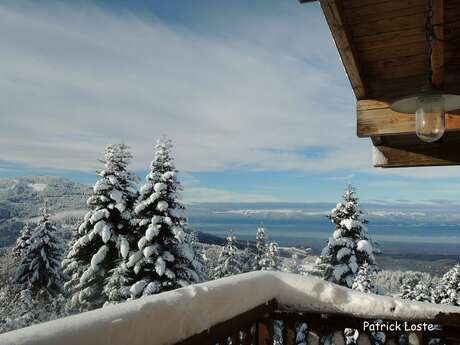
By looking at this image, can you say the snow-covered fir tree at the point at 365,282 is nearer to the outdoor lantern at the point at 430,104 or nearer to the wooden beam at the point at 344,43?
the wooden beam at the point at 344,43

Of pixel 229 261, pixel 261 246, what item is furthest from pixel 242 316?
pixel 261 246

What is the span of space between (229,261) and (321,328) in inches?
914

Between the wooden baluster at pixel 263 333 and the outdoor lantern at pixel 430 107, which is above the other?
the outdoor lantern at pixel 430 107

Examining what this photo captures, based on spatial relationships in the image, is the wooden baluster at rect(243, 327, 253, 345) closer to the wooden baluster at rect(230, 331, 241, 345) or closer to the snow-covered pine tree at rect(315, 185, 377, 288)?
the wooden baluster at rect(230, 331, 241, 345)

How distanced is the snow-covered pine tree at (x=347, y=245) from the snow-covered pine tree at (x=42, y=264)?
17.4 m

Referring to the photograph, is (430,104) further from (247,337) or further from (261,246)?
(261,246)

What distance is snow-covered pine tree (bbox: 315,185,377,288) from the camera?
55.3 ft

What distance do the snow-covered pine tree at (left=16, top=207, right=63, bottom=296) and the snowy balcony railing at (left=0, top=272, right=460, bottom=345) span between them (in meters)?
25.0

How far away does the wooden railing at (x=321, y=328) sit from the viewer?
2086 millimetres

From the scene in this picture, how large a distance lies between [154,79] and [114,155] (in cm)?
4089

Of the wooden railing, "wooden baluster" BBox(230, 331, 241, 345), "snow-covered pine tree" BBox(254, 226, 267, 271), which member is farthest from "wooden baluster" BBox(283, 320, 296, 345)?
"snow-covered pine tree" BBox(254, 226, 267, 271)

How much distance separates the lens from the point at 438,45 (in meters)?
2.70

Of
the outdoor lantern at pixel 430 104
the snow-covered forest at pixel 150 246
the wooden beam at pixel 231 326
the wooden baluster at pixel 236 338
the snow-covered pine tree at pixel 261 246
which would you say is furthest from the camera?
the snow-covered pine tree at pixel 261 246

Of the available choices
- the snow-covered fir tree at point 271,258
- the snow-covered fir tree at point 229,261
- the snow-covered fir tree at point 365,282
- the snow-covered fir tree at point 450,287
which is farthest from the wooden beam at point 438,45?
the snow-covered fir tree at point 271,258
